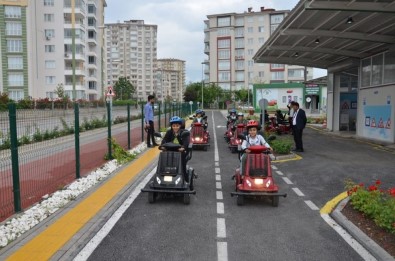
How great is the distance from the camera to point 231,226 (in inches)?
250

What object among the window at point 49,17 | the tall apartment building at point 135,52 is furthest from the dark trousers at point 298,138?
the tall apartment building at point 135,52

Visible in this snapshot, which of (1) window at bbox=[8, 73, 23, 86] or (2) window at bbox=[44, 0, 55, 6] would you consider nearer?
(1) window at bbox=[8, 73, 23, 86]

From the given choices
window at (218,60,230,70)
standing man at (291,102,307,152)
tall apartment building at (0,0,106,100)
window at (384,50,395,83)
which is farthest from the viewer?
window at (218,60,230,70)

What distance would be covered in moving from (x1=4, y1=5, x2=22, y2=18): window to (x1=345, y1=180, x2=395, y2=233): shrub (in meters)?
65.6

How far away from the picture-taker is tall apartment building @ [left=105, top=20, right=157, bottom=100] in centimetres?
16325

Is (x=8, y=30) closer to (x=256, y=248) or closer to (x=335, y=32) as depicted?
(x=335, y=32)

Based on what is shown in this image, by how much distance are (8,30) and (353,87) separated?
55.3 meters

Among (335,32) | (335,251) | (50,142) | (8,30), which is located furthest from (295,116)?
(8,30)

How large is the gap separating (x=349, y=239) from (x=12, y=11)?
6730cm

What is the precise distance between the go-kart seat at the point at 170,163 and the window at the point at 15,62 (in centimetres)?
6188

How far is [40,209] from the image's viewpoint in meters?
6.77

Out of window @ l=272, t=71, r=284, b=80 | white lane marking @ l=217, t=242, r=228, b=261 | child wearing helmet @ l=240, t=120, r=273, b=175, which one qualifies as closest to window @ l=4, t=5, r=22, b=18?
window @ l=272, t=71, r=284, b=80

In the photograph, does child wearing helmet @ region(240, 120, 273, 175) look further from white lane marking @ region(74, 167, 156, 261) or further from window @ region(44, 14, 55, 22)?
window @ region(44, 14, 55, 22)

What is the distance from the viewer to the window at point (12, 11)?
204 feet
